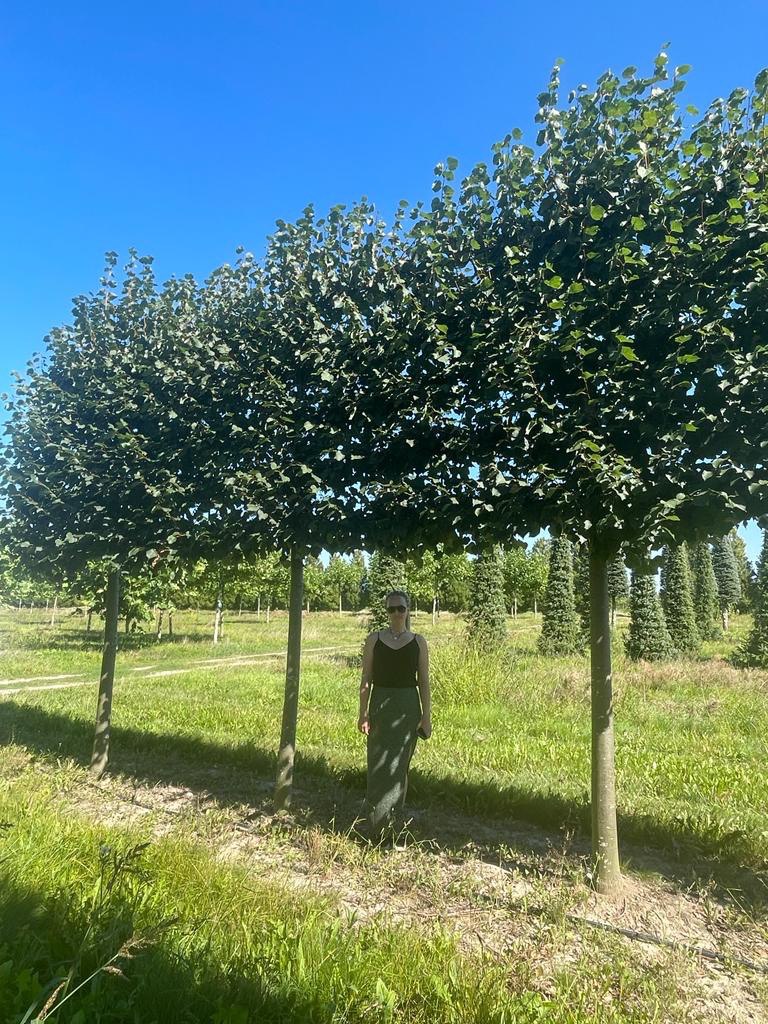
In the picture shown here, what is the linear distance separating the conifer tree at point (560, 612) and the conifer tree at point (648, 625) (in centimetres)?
413

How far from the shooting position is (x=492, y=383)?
16.3 ft

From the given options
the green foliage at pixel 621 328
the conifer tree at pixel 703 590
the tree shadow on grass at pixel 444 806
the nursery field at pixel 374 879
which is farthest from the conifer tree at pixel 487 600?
the green foliage at pixel 621 328

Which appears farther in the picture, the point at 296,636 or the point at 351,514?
the point at 296,636

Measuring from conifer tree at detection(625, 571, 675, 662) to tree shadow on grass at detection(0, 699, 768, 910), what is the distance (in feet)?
70.9

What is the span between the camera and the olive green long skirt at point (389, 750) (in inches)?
227

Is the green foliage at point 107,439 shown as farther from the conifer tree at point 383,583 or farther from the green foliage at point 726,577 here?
the green foliage at point 726,577

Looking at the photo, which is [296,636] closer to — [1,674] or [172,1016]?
[172,1016]

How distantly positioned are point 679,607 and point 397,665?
31.6 metres

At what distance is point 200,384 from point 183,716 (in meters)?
7.96

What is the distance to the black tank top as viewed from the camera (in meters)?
5.83

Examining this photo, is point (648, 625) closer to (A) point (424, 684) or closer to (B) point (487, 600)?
(B) point (487, 600)

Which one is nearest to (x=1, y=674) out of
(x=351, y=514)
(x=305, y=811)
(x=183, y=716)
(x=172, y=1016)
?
(x=183, y=716)

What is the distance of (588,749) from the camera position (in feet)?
30.5

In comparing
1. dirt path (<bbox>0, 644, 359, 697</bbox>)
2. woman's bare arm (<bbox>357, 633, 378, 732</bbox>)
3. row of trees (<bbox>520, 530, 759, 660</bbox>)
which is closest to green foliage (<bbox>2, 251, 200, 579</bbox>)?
woman's bare arm (<bbox>357, 633, 378, 732</bbox>)
